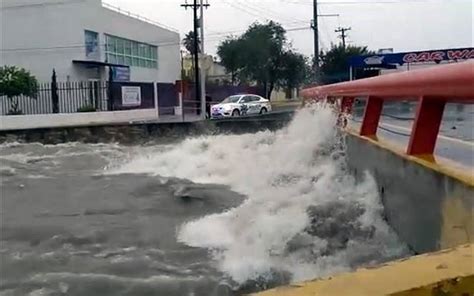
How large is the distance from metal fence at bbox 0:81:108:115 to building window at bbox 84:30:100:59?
7.03 metres

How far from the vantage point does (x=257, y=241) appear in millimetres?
4805

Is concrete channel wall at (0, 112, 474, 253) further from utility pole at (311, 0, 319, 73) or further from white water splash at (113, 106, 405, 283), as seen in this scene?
utility pole at (311, 0, 319, 73)

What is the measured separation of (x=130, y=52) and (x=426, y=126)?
4480 cm

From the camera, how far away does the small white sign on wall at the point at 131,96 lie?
3500 cm

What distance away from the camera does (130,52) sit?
4741cm

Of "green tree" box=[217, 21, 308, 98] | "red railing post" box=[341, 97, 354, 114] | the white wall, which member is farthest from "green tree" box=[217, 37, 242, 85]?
"red railing post" box=[341, 97, 354, 114]

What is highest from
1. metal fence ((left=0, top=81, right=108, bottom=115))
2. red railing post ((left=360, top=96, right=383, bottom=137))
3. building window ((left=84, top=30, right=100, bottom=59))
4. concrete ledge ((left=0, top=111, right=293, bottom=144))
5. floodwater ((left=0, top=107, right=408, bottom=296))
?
building window ((left=84, top=30, right=100, bottom=59))

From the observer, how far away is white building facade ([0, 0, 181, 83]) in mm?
36000

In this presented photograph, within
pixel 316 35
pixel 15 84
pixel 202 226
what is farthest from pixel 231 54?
pixel 202 226

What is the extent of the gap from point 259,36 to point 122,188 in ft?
164

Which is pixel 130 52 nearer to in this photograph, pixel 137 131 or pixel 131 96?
pixel 131 96

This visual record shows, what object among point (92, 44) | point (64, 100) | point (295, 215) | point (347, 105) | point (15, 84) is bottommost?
point (295, 215)

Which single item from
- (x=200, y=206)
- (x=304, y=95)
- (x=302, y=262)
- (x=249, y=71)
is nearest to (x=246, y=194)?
(x=200, y=206)

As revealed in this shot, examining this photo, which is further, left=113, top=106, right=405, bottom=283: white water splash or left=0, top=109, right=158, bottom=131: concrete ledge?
left=0, top=109, right=158, bottom=131: concrete ledge
